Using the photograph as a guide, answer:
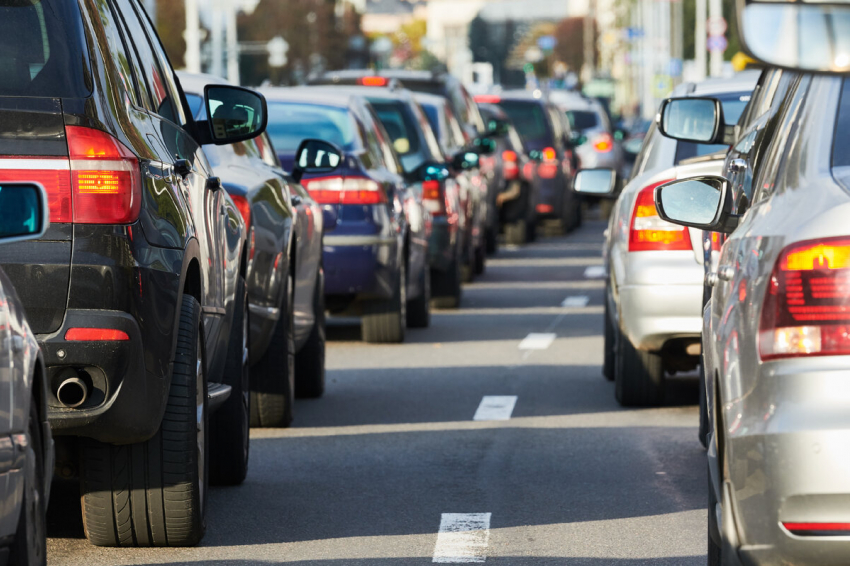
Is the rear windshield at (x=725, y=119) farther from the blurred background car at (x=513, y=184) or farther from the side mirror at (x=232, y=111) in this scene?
the blurred background car at (x=513, y=184)

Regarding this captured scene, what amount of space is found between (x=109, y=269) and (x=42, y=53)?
630 mm

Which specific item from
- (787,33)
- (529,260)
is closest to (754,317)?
(787,33)

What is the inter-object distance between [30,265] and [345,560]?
1.49m

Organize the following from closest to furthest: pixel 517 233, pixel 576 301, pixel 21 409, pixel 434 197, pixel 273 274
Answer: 1. pixel 21 409
2. pixel 273 274
3. pixel 434 197
4. pixel 576 301
5. pixel 517 233

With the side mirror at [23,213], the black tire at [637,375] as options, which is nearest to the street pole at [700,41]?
the black tire at [637,375]

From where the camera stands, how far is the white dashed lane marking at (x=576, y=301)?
53.7 ft

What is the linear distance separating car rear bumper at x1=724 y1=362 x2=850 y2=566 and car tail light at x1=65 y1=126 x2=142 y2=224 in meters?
2.06

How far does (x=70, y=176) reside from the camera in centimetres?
519

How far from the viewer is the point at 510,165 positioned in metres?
23.7

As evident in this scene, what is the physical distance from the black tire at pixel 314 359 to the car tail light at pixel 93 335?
461cm

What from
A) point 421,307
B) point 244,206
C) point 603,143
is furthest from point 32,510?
point 603,143

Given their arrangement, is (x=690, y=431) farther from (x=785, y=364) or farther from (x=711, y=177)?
(x=785, y=364)

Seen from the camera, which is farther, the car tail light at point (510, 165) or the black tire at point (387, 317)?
the car tail light at point (510, 165)

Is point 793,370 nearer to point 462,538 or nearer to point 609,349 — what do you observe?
point 462,538
